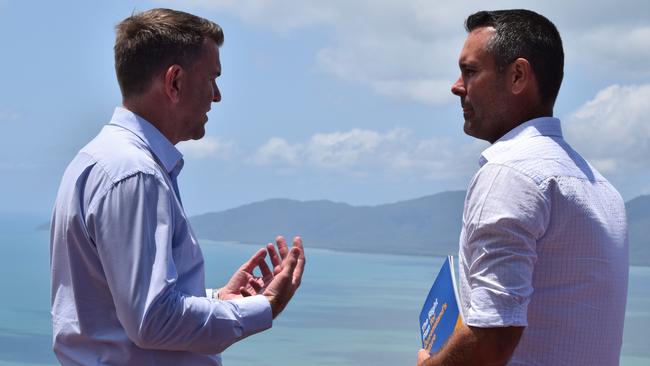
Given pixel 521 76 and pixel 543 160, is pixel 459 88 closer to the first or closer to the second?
pixel 521 76

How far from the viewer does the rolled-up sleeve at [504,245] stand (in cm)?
228

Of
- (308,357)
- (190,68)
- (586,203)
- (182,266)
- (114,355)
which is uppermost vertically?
(190,68)

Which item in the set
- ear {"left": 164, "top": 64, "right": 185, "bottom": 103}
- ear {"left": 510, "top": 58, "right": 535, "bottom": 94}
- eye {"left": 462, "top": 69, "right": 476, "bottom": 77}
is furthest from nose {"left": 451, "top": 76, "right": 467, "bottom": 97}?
ear {"left": 164, "top": 64, "right": 185, "bottom": 103}

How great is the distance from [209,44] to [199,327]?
2.58 ft

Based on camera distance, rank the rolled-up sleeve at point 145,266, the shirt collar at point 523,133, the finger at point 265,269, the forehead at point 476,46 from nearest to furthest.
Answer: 1. the rolled-up sleeve at point 145,266
2. the shirt collar at point 523,133
3. the forehead at point 476,46
4. the finger at point 265,269

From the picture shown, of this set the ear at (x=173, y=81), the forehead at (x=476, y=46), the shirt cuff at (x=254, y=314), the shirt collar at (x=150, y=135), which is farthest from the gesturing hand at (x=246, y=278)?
the forehead at (x=476, y=46)

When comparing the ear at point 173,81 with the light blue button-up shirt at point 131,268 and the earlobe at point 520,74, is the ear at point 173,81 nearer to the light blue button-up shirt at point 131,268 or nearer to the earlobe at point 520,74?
the light blue button-up shirt at point 131,268

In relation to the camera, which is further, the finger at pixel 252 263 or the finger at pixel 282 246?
the finger at pixel 252 263

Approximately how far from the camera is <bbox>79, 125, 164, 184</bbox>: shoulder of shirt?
229 cm

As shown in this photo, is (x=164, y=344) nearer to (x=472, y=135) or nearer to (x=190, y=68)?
(x=190, y=68)

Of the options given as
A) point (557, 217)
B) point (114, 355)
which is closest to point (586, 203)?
point (557, 217)

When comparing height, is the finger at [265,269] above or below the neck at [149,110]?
below

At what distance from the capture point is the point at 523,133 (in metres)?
2.52

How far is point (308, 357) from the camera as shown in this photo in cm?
6569
